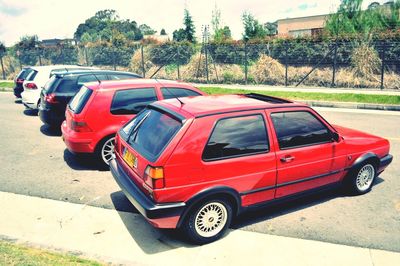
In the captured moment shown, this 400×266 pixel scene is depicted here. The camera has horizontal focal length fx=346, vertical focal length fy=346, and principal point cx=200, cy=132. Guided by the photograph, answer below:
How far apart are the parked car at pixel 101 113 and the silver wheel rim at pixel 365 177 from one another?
13.3 feet

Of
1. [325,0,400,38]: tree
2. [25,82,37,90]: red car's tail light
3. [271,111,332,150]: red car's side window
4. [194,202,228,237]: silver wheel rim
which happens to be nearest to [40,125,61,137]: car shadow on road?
[25,82,37,90]: red car's tail light

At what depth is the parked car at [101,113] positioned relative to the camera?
6324mm

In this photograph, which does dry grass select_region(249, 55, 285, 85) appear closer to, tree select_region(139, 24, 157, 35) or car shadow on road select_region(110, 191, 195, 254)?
car shadow on road select_region(110, 191, 195, 254)

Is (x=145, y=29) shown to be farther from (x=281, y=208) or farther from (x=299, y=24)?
(x=281, y=208)

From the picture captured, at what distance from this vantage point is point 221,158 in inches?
163

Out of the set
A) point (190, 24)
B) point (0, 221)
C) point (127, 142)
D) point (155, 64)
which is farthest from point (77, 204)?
point (190, 24)

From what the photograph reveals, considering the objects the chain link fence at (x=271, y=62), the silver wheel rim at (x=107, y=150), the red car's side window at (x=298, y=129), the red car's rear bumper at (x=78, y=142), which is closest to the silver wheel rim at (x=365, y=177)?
the red car's side window at (x=298, y=129)

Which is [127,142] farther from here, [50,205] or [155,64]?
[155,64]

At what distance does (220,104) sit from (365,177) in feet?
9.16

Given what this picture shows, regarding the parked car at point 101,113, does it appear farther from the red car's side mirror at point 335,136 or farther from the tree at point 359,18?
the tree at point 359,18

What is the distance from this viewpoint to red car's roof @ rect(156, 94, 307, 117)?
433 centimetres

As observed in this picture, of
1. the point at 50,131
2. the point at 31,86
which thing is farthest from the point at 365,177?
the point at 31,86

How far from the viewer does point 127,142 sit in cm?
475

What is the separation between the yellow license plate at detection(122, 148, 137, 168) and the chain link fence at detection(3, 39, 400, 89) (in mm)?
15927
